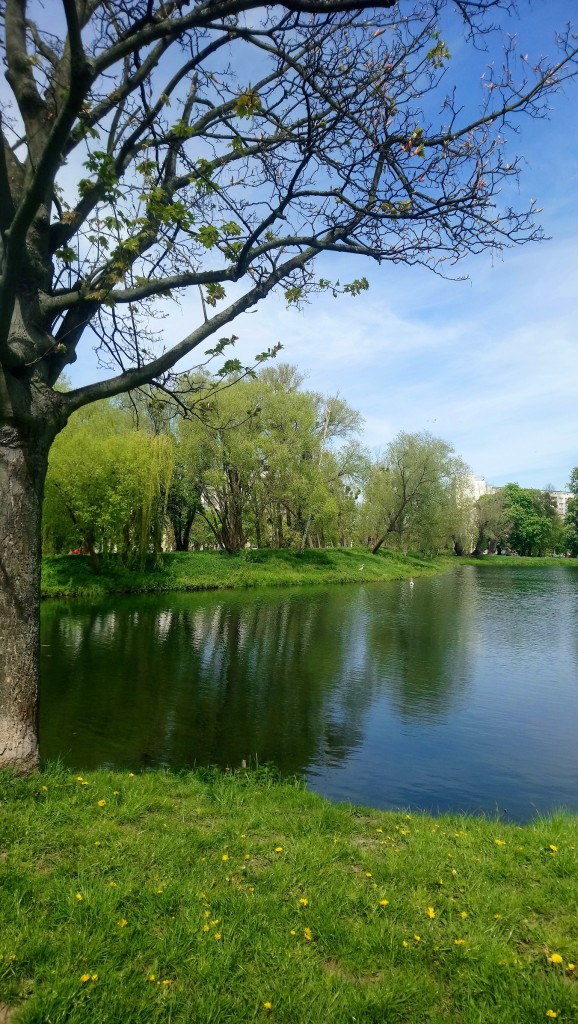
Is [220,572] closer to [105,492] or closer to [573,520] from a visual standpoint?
[105,492]

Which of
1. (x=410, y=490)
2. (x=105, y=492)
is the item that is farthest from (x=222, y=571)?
(x=410, y=490)

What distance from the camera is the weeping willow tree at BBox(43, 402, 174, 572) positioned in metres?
28.3

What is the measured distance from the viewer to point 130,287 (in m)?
6.24

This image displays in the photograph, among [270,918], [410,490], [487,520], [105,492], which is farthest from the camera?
[487,520]

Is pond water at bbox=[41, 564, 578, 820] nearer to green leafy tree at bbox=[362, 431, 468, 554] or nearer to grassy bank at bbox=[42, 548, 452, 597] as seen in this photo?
grassy bank at bbox=[42, 548, 452, 597]

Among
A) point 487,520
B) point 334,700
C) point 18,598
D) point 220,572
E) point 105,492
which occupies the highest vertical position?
point 487,520

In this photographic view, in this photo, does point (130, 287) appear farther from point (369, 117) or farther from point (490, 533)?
point (490, 533)

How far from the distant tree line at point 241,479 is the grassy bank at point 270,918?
4.44 meters

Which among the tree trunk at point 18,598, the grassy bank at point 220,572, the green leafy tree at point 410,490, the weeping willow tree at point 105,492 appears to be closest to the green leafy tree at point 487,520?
the green leafy tree at point 410,490

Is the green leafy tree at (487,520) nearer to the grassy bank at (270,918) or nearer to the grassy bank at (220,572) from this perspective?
the grassy bank at (220,572)

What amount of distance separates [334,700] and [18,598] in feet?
27.4

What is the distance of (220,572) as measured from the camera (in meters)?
36.1

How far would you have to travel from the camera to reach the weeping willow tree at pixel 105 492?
28344mm

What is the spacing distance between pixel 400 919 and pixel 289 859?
1.06 metres
